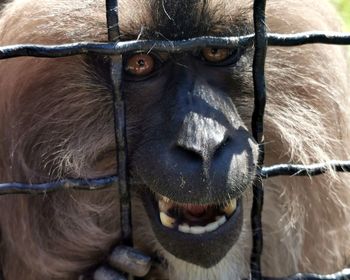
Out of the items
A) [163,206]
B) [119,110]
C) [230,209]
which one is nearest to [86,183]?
[119,110]

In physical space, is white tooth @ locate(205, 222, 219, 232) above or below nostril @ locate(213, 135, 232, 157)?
below

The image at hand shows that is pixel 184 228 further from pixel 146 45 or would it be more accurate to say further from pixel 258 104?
pixel 146 45

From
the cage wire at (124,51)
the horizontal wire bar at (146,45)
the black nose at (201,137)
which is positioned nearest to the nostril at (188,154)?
the black nose at (201,137)

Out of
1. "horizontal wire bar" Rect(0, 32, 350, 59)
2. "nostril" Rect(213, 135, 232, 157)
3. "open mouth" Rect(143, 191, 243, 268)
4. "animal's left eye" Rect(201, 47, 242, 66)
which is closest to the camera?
"horizontal wire bar" Rect(0, 32, 350, 59)

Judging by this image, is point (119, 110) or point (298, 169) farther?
point (298, 169)

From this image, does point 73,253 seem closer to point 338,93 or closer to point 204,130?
point 204,130

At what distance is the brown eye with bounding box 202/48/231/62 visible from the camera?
73.4 inches

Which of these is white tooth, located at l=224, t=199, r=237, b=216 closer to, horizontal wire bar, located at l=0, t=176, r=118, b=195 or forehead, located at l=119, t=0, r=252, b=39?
horizontal wire bar, located at l=0, t=176, r=118, b=195

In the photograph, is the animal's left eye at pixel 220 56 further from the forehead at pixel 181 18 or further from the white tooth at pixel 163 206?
the white tooth at pixel 163 206

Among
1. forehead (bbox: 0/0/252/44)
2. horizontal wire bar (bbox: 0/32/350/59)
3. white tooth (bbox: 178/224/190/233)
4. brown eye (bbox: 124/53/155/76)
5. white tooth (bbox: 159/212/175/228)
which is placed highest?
horizontal wire bar (bbox: 0/32/350/59)

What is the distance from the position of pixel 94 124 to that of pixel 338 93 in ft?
2.30

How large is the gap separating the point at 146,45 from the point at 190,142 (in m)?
0.23

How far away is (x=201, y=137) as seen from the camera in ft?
5.31

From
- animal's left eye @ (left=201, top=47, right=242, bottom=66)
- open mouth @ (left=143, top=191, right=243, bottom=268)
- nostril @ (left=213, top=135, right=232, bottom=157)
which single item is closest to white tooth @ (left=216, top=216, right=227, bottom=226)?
open mouth @ (left=143, top=191, right=243, bottom=268)
